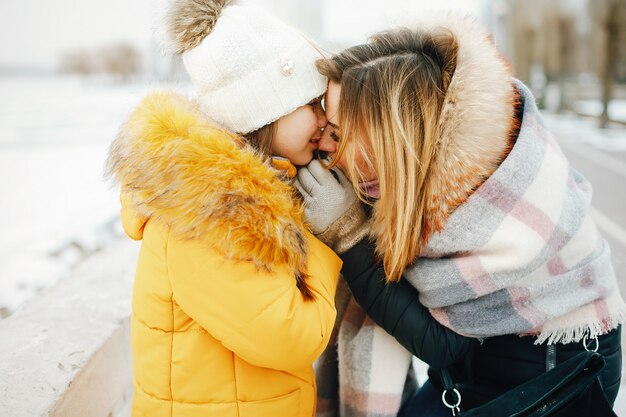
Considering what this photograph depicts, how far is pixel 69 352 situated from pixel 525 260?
1551 millimetres

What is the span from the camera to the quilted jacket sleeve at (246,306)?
1.08 m

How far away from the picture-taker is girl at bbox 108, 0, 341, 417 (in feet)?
3.54

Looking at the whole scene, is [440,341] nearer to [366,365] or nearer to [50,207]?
[366,365]

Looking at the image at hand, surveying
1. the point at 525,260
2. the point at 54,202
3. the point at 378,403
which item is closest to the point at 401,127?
the point at 525,260

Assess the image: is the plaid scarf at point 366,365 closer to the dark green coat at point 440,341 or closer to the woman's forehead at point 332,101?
the dark green coat at point 440,341

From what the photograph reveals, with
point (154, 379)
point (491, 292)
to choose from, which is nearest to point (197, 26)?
point (154, 379)

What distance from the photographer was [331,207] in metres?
1.33

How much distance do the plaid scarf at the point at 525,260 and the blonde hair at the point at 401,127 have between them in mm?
89

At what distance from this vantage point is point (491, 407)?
1.23 m

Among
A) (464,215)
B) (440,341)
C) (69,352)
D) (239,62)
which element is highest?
(239,62)

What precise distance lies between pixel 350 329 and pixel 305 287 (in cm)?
50

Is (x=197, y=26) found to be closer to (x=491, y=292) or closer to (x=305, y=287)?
(x=305, y=287)

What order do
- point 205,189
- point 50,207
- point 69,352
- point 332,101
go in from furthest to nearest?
point 50,207, point 69,352, point 332,101, point 205,189

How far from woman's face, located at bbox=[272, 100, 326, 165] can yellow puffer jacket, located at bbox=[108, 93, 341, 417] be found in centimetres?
21
